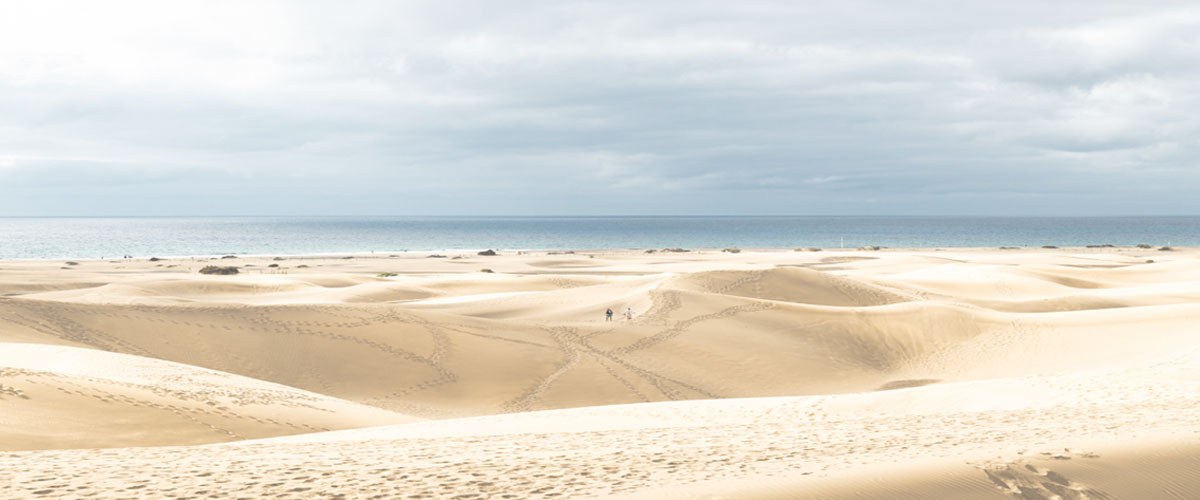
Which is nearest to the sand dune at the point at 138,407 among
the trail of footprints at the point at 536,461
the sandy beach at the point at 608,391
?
the sandy beach at the point at 608,391

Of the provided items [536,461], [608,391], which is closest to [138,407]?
[536,461]

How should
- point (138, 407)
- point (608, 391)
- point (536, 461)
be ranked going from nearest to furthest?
point (536, 461), point (138, 407), point (608, 391)

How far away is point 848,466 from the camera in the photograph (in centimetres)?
627

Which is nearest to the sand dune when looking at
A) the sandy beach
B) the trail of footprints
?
the sandy beach

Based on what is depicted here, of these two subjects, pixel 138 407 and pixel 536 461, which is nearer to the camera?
pixel 536 461

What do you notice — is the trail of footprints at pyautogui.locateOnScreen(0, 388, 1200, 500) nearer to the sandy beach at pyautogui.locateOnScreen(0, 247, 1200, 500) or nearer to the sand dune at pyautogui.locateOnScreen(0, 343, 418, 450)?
the sandy beach at pyautogui.locateOnScreen(0, 247, 1200, 500)

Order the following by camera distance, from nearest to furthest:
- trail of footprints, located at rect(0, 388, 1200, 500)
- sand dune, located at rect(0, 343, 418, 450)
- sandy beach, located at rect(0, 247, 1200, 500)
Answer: trail of footprints, located at rect(0, 388, 1200, 500) < sandy beach, located at rect(0, 247, 1200, 500) < sand dune, located at rect(0, 343, 418, 450)

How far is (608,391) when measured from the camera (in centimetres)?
1738

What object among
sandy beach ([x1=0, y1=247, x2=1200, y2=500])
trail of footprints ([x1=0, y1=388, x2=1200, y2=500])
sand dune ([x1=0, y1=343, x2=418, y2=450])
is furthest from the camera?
sand dune ([x1=0, y1=343, x2=418, y2=450])

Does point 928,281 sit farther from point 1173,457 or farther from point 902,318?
point 1173,457

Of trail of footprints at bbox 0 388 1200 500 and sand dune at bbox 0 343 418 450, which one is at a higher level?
trail of footprints at bbox 0 388 1200 500

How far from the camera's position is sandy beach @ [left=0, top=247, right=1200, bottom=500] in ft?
20.0

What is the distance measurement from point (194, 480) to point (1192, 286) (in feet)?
119

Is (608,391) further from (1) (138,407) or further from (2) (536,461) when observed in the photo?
(2) (536,461)
